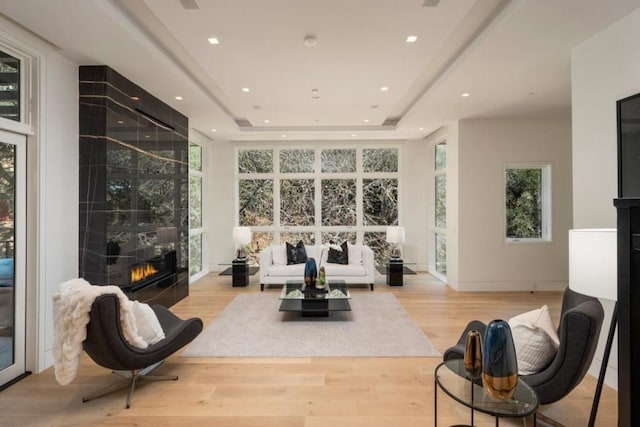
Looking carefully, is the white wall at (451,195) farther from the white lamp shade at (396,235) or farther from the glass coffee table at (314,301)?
the glass coffee table at (314,301)

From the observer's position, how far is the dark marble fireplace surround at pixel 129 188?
3.64m

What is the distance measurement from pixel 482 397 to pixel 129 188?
13.6 feet

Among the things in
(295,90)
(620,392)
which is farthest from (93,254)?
(620,392)

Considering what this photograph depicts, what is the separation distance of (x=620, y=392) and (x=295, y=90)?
4.45m

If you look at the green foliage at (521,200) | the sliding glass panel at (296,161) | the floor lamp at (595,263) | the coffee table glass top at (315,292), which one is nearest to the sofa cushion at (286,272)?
the coffee table glass top at (315,292)

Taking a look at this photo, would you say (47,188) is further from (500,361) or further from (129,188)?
(500,361)

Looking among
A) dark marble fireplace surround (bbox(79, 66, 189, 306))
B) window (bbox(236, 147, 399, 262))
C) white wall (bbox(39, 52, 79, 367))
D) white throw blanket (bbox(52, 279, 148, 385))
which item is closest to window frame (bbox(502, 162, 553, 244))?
window (bbox(236, 147, 399, 262))

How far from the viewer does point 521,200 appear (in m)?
6.17

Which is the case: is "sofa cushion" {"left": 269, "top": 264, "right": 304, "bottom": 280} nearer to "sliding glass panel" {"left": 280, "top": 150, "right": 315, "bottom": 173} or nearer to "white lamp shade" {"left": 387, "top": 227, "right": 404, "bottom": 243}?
"white lamp shade" {"left": 387, "top": 227, "right": 404, "bottom": 243}

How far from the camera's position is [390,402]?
260 cm

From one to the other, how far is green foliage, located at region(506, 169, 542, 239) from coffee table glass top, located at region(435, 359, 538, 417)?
4944mm

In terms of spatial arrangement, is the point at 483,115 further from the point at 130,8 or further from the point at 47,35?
the point at 47,35

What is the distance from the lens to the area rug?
11.5 feet

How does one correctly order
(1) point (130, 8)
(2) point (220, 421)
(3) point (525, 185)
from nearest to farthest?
(2) point (220, 421)
(1) point (130, 8)
(3) point (525, 185)
